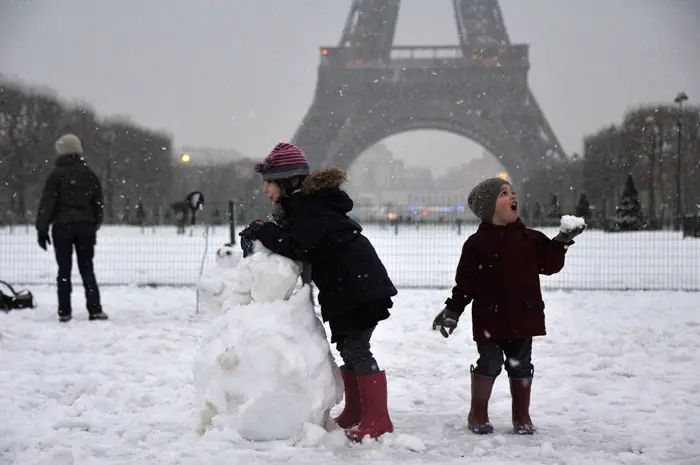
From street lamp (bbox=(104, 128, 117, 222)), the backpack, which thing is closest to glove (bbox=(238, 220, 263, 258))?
the backpack

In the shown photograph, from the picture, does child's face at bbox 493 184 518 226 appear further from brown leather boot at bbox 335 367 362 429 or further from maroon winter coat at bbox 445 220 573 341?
brown leather boot at bbox 335 367 362 429

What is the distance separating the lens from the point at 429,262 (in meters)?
13.3

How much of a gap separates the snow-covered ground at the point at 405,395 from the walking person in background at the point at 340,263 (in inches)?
8.9

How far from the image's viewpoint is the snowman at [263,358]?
328 centimetres

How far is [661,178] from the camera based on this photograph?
33781mm

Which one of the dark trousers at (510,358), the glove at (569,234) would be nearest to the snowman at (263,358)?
the dark trousers at (510,358)

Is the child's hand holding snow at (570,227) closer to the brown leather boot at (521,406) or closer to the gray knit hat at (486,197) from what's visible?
the gray knit hat at (486,197)

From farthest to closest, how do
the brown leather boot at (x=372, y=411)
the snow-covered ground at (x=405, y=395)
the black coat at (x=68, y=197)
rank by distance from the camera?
the black coat at (x=68, y=197) → the brown leather boot at (x=372, y=411) → the snow-covered ground at (x=405, y=395)

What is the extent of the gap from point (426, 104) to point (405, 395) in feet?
109

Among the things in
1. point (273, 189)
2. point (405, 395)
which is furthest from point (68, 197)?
point (405, 395)

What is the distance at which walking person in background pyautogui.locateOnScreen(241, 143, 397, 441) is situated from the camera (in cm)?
343

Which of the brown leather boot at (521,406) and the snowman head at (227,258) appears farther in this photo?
the snowman head at (227,258)

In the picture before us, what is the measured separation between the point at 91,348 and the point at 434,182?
127851 millimetres

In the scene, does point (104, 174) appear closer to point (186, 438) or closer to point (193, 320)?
point (193, 320)
